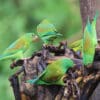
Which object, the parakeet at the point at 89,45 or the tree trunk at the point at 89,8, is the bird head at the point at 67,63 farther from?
the tree trunk at the point at 89,8

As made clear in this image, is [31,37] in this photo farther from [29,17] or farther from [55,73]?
[29,17]

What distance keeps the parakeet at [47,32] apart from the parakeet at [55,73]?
0.44 meters

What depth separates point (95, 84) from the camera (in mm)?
1613

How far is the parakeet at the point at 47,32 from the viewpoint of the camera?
2170 mm

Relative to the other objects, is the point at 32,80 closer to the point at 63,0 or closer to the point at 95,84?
the point at 95,84

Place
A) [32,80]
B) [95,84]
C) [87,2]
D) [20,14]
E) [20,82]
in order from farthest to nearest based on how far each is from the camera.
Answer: [20,14] < [87,2] < [20,82] < [32,80] < [95,84]

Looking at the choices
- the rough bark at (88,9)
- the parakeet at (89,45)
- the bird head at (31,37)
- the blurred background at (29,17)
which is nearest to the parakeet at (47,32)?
the bird head at (31,37)

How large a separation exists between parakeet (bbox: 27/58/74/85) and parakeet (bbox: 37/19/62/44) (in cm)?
44

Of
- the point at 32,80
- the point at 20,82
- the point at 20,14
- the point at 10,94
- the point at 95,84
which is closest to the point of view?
the point at 95,84

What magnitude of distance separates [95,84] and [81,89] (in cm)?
5

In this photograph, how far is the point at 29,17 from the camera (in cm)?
338

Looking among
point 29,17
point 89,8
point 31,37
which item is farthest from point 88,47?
point 29,17

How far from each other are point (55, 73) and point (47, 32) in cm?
50

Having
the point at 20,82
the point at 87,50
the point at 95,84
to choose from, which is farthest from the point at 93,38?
the point at 20,82
